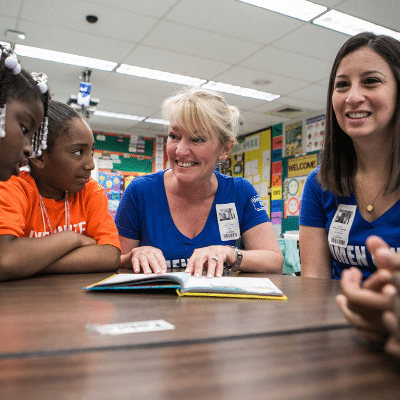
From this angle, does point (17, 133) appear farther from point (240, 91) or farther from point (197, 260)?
point (240, 91)

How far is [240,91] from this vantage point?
509 cm

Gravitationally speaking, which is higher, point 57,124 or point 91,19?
point 91,19

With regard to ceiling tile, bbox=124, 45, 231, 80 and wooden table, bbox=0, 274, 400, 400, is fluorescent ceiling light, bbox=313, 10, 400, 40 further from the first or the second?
wooden table, bbox=0, 274, 400, 400

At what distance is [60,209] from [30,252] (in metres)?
0.34

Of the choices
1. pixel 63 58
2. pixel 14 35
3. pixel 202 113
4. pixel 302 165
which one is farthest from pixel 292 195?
pixel 202 113

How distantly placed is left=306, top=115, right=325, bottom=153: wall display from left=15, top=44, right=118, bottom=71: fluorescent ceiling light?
10.3ft

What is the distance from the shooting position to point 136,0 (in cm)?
299

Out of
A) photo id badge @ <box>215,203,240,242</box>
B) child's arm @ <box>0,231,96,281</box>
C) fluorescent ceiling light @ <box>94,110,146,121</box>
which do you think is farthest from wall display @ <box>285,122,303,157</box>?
child's arm @ <box>0,231,96,281</box>

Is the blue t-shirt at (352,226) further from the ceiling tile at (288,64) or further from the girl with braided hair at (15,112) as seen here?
the ceiling tile at (288,64)

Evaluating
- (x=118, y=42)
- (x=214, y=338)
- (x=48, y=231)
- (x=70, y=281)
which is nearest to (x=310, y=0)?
(x=118, y=42)

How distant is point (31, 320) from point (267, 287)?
0.44 metres

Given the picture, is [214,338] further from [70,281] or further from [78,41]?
[78,41]

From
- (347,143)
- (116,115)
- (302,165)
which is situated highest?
(116,115)

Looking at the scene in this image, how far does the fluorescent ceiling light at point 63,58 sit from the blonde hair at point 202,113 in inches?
122
